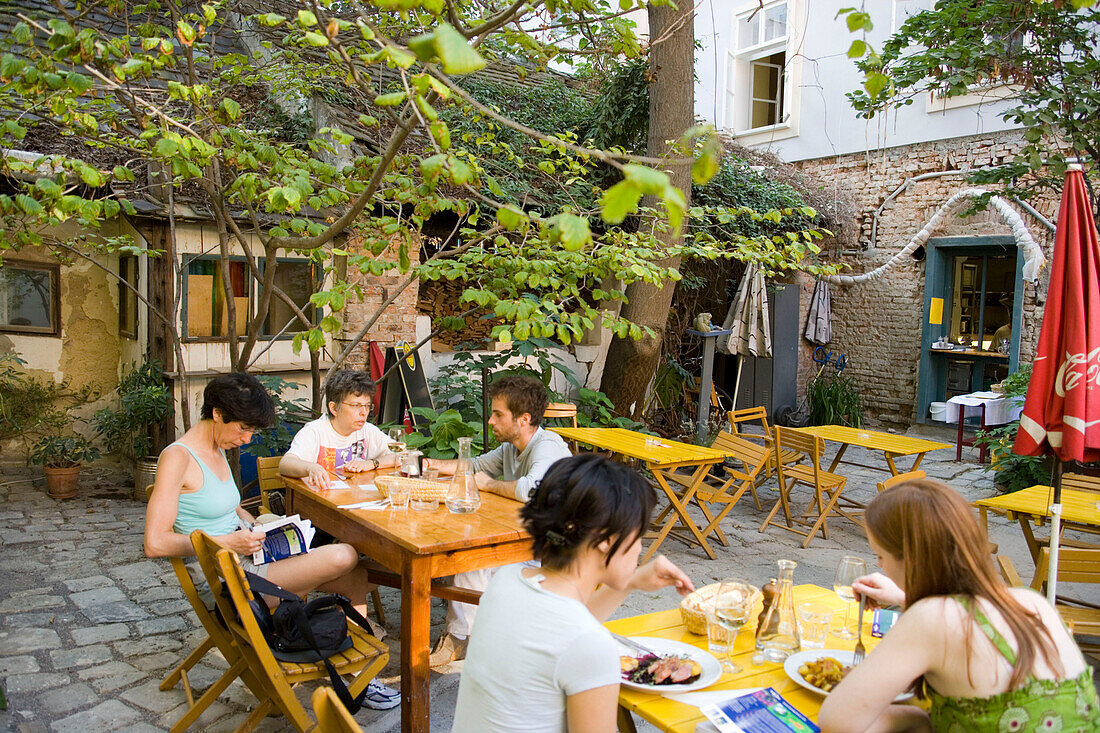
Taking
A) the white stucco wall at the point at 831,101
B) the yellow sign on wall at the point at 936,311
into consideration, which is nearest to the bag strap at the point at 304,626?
the white stucco wall at the point at 831,101

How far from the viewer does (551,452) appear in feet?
13.1

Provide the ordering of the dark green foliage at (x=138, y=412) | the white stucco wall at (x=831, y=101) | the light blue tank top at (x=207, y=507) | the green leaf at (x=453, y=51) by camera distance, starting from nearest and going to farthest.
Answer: the green leaf at (x=453, y=51), the light blue tank top at (x=207, y=507), the dark green foliage at (x=138, y=412), the white stucco wall at (x=831, y=101)

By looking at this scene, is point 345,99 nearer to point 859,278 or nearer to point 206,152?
A: point 206,152

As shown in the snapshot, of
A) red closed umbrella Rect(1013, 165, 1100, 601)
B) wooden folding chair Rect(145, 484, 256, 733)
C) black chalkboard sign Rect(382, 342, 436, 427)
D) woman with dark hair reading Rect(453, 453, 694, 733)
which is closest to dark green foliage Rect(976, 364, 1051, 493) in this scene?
red closed umbrella Rect(1013, 165, 1100, 601)

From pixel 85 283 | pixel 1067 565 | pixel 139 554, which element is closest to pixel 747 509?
pixel 1067 565

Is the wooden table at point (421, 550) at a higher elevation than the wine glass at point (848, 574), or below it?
below

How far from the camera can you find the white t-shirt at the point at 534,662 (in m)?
1.69

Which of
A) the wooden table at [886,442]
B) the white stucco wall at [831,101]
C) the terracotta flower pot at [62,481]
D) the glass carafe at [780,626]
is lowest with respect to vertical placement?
the terracotta flower pot at [62,481]

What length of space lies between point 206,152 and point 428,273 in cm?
176

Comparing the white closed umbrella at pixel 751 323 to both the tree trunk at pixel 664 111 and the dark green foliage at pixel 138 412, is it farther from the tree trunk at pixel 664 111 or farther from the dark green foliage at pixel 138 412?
the dark green foliage at pixel 138 412

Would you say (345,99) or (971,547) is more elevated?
(345,99)

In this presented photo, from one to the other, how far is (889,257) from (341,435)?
10.1 m

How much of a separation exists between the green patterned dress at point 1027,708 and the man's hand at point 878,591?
0.44 meters

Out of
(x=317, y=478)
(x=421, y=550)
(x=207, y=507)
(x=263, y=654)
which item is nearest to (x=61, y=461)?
(x=317, y=478)
